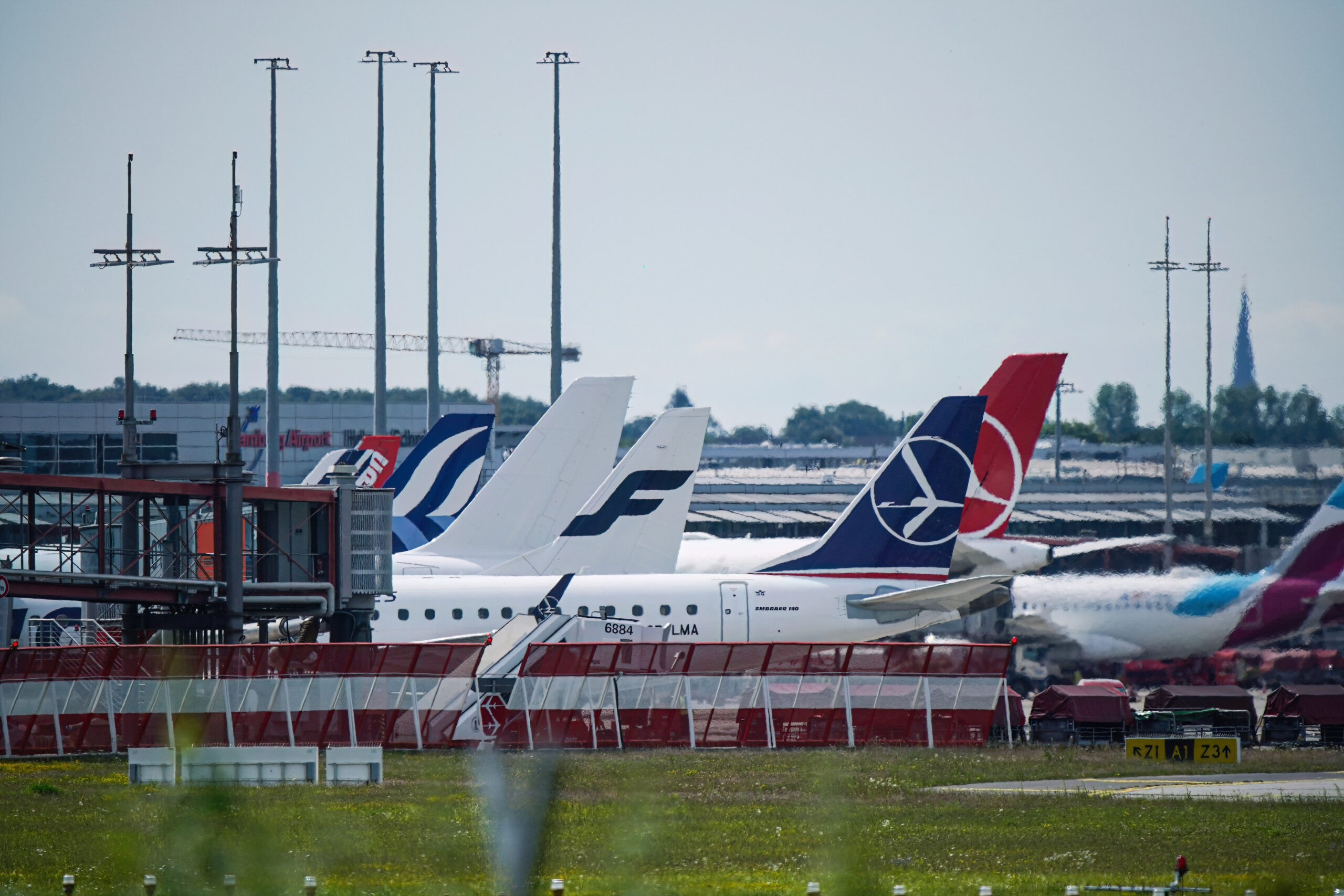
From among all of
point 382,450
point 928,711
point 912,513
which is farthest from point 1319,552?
point 382,450

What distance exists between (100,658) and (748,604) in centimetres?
1603

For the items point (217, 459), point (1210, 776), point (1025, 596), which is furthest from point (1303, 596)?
point (217, 459)

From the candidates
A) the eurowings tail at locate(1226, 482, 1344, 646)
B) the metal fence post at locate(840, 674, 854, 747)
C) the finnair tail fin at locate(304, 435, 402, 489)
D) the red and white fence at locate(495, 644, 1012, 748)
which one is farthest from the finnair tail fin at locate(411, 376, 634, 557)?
the eurowings tail at locate(1226, 482, 1344, 646)

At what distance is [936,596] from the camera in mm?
37250

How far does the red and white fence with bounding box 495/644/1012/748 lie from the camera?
30.4m

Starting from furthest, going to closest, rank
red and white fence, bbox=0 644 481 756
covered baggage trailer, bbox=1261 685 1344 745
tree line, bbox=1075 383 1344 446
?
tree line, bbox=1075 383 1344 446 → covered baggage trailer, bbox=1261 685 1344 745 → red and white fence, bbox=0 644 481 756

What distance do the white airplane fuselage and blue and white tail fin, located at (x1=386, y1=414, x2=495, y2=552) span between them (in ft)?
62.1

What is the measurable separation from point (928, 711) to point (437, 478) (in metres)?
31.2

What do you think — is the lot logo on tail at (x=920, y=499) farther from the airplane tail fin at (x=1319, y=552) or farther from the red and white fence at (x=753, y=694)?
the airplane tail fin at (x=1319, y=552)

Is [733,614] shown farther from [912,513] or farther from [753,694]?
[753,694]

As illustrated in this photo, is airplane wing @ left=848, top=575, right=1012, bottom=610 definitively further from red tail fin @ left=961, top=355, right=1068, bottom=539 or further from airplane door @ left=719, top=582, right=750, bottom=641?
red tail fin @ left=961, top=355, right=1068, bottom=539

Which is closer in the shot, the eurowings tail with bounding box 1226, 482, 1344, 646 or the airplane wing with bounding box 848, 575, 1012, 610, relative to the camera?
the airplane wing with bounding box 848, 575, 1012, 610

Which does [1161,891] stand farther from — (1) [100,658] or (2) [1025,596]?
(2) [1025,596]

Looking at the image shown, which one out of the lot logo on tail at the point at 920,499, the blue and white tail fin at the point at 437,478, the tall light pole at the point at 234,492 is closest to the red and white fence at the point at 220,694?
the tall light pole at the point at 234,492
